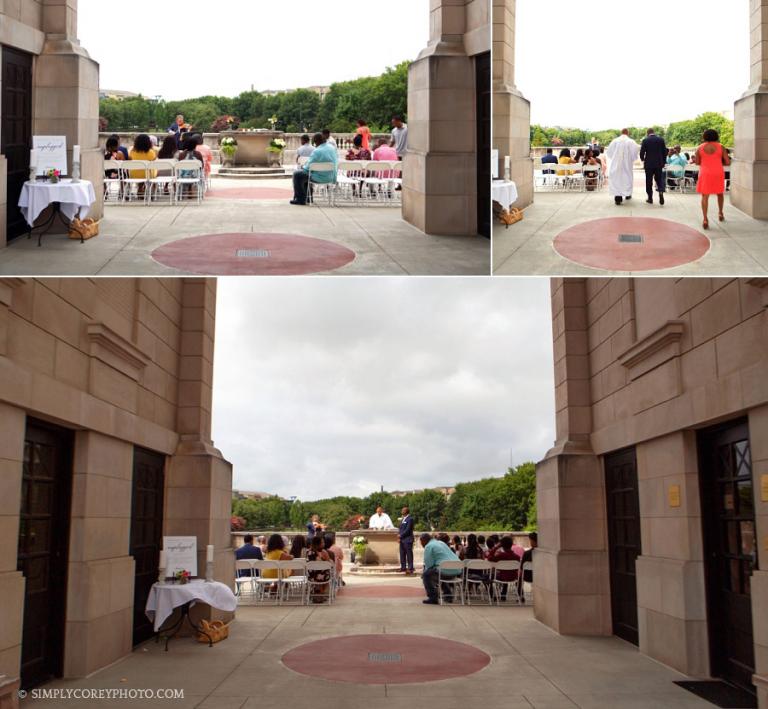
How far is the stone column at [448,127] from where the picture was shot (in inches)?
509

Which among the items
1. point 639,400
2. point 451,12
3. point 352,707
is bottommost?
point 352,707

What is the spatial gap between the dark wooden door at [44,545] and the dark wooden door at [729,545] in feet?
19.3

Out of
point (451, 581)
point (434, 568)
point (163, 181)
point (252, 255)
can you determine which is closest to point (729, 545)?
point (252, 255)

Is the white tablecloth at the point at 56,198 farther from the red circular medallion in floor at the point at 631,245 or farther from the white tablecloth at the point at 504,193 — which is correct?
the red circular medallion in floor at the point at 631,245

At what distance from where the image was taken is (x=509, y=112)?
1337 centimetres

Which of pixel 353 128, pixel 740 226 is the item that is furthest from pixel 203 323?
pixel 353 128

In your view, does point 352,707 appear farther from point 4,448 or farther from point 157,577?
point 157,577

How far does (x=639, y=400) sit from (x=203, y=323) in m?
5.90

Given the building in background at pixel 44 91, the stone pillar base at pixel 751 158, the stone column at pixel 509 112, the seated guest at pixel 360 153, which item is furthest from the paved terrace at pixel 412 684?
the seated guest at pixel 360 153

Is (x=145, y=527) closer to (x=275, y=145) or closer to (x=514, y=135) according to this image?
(x=514, y=135)

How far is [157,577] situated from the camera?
10844mm

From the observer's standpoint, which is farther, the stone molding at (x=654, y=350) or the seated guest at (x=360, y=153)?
the seated guest at (x=360, y=153)

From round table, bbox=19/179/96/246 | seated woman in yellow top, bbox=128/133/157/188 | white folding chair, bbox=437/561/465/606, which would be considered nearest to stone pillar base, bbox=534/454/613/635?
white folding chair, bbox=437/561/465/606

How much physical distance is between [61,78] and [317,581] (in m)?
8.42
